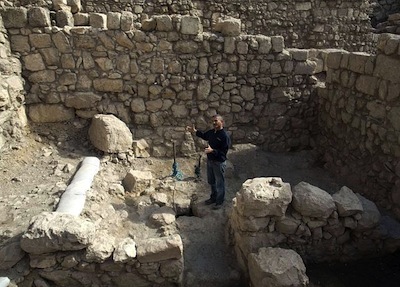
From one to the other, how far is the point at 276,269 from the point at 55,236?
2.43m

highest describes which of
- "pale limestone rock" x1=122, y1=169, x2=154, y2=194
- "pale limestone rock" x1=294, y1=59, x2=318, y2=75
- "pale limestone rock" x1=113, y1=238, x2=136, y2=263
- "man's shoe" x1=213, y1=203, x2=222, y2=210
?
"pale limestone rock" x1=294, y1=59, x2=318, y2=75

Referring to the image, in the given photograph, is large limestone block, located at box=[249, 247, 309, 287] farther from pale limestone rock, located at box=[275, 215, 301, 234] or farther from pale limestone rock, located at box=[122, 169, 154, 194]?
pale limestone rock, located at box=[122, 169, 154, 194]

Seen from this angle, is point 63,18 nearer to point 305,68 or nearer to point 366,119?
point 305,68

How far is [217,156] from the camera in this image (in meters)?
5.20

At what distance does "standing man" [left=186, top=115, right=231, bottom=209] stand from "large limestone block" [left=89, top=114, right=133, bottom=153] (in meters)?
1.65

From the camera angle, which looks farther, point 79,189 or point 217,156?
point 217,156

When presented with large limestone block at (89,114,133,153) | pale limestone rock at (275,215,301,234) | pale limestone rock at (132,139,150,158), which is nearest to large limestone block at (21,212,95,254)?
pale limestone rock at (275,215,301,234)

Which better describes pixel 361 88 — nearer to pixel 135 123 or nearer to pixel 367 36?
pixel 135 123

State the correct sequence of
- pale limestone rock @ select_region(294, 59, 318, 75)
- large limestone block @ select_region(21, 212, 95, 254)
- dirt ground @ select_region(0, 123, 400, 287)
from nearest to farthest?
large limestone block @ select_region(21, 212, 95, 254), dirt ground @ select_region(0, 123, 400, 287), pale limestone rock @ select_region(294, 59, 318, 75)

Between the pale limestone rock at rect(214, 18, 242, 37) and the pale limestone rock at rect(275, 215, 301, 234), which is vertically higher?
the pale limestone rock at rect(214, 18, 242, 37)

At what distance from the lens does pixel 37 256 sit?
146 inches

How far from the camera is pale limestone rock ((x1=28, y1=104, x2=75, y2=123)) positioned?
20.6 feet

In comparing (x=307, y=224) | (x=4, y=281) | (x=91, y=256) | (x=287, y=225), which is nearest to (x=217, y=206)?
(x=287, y=225)

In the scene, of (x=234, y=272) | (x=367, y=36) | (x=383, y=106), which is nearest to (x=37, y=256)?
(x=234, y=272)
